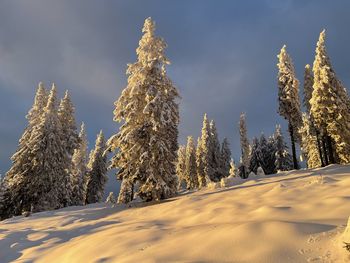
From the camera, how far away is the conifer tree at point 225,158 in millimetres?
75581

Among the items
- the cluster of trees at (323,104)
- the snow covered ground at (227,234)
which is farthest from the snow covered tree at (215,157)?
the snow covered ground at (227,234)

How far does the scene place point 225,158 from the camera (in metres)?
78.0

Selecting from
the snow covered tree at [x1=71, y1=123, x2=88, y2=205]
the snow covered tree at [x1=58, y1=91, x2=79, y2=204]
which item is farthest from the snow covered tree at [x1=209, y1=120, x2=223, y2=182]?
the snow covered tree at [x1=58, y1=91, x2=79, y2=204]

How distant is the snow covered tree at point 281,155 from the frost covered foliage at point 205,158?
12.9 metres

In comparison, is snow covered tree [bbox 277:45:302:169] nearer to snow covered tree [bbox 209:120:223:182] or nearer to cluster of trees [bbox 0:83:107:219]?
snow covered tree [bbox 209:120:223:182]

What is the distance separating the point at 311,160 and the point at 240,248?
56.5 m

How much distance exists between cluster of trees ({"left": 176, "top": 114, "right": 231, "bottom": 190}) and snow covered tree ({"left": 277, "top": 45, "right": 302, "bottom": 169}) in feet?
81.9

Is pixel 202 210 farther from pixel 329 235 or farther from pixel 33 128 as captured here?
pixel 33 128

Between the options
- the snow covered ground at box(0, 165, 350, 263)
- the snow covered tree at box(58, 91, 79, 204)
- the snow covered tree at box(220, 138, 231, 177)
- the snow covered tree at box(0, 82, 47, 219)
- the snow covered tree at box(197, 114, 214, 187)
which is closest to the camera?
the snow covered ground at box(0, 165, 350, 263)

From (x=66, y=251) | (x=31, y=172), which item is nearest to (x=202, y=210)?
(x=66, y=251)

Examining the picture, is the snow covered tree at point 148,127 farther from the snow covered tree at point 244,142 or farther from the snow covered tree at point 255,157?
the snow covered tree at point 255,157

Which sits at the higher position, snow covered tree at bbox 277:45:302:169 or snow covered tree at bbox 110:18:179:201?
snow covered tree at bbox 277:45:302:169

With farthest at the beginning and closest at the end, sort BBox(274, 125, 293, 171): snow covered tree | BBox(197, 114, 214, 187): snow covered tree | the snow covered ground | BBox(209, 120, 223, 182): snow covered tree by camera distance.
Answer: BBox(209, 120, 223, 182): snow covered tree
BBox(197, 114, 214, 187): snow covered tree
BBox(274, 125, 293, 171): snow covered tree
the snow covered ground

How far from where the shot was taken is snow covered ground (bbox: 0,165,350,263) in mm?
8578
